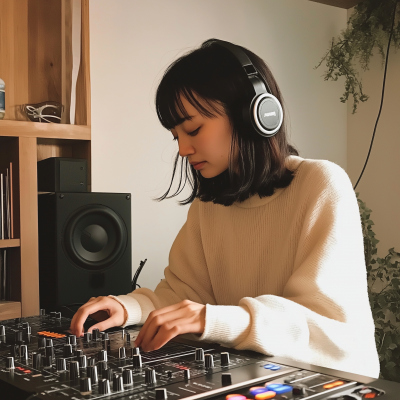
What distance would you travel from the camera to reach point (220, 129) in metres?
1.19

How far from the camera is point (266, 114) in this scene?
1.14 metres

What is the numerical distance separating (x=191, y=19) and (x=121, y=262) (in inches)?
51.8

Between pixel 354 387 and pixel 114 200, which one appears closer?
pixel 354 387

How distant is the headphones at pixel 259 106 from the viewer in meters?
1.12

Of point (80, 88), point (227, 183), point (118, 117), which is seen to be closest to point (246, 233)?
point (227, 183)

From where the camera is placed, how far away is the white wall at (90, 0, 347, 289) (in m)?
2.30

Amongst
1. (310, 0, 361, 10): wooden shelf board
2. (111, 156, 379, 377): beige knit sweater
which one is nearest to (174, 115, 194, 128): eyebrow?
(111, 156, 379, 377): beige knit sweater

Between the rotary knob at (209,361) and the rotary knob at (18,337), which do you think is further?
the rotary knob at (18,337)

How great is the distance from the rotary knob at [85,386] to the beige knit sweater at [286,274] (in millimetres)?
266

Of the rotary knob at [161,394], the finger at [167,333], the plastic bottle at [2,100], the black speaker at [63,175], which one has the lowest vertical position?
the rotary knob at [161,394]

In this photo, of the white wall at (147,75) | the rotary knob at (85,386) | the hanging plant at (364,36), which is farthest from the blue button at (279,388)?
the hanging plant at (364,36)

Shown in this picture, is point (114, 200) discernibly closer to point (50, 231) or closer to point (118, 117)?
point (50, 231)

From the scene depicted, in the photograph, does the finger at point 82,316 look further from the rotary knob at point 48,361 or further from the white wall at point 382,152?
the white wall at point 382,152

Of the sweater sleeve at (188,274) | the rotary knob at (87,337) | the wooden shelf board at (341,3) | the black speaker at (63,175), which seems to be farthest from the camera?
the wooden shelf board at (341,3)
